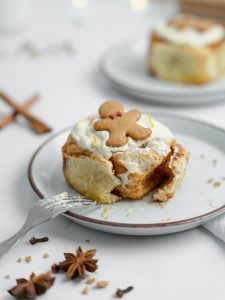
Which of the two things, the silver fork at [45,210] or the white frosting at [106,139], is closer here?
the silver fork at [45,210]

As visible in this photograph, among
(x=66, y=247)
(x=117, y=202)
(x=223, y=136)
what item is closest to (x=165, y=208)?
(x=117, y=202)

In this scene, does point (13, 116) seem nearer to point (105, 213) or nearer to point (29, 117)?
point (29, 117)

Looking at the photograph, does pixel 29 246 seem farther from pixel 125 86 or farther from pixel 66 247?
pixel 125 86

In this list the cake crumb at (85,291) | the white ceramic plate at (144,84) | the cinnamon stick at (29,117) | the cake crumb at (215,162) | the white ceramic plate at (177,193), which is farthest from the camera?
the white ceramic plate at (144,84)

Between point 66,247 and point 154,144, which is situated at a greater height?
point 154,144

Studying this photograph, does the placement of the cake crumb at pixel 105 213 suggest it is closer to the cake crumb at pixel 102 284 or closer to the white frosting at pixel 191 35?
the cake crumb at pixel 102 284

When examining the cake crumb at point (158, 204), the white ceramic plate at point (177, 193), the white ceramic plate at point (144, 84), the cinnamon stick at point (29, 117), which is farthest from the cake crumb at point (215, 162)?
the cinnamon stick at point (29, 117)
